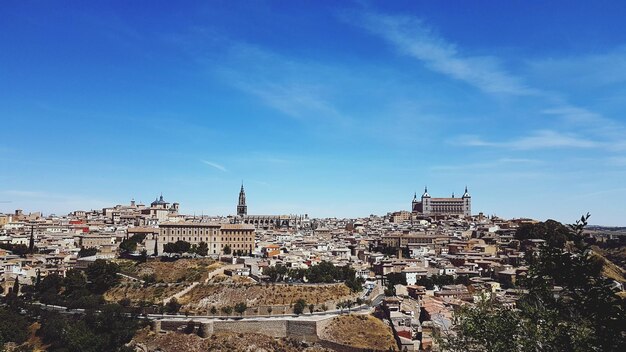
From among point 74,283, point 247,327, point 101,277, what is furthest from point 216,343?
point 74,283

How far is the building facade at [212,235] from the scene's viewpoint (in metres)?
66.1

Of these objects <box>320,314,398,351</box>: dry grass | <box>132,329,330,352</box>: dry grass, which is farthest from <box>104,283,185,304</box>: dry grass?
<box>320,314,398,351</box>: dry grass

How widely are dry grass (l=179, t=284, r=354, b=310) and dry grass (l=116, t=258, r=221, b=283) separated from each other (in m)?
3.10

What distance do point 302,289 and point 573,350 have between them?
3702 cm

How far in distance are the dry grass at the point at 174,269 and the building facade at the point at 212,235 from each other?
10.0 meters

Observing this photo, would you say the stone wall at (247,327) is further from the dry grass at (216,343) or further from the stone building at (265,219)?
the stone building at (265,219)

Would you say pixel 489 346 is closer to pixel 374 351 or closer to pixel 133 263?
pixel 374 351

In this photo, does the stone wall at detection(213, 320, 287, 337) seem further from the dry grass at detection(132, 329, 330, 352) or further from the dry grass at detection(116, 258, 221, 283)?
the dry grass at detection(116, 258, 221, 283)

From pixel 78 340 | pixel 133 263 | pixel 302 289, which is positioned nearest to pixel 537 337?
pixel 78 340

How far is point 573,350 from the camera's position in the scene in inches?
431

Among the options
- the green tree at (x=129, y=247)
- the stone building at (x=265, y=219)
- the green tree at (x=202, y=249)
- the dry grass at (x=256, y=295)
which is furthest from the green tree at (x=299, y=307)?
the stone building at (x=265, y=219)

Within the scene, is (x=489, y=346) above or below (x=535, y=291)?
below

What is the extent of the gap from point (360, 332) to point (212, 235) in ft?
106

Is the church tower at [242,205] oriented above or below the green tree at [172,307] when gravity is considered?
above
